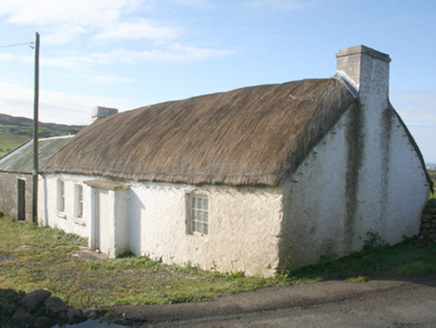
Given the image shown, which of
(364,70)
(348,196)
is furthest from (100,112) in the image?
(348,196)

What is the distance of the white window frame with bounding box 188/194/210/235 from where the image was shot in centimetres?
895

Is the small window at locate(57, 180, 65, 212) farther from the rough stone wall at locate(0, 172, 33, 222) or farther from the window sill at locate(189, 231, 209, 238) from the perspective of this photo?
the window sill at locate(189, 231, 209, 238)

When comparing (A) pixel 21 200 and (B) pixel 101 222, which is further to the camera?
(A) pixel 21 200

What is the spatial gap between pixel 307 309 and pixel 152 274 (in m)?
4.02

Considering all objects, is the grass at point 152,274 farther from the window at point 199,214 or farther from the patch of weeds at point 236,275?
the window at point 199,214

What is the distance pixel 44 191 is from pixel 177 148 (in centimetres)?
767

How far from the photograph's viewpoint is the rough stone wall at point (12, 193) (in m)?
15.6

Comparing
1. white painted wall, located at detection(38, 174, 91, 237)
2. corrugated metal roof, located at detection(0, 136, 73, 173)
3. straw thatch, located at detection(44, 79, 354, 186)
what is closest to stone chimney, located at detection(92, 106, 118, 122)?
corrugated metal roof, located at detection(0, 136, 73, 173)

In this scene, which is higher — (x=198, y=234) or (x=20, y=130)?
(x=20, y=130)

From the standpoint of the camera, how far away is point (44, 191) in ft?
49.1

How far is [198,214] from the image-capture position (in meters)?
9.12

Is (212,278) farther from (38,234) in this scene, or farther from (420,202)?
(38,234)

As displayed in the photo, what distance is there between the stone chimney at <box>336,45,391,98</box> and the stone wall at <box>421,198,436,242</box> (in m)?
3.82

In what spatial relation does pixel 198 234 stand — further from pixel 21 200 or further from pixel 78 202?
pixel 21 200
